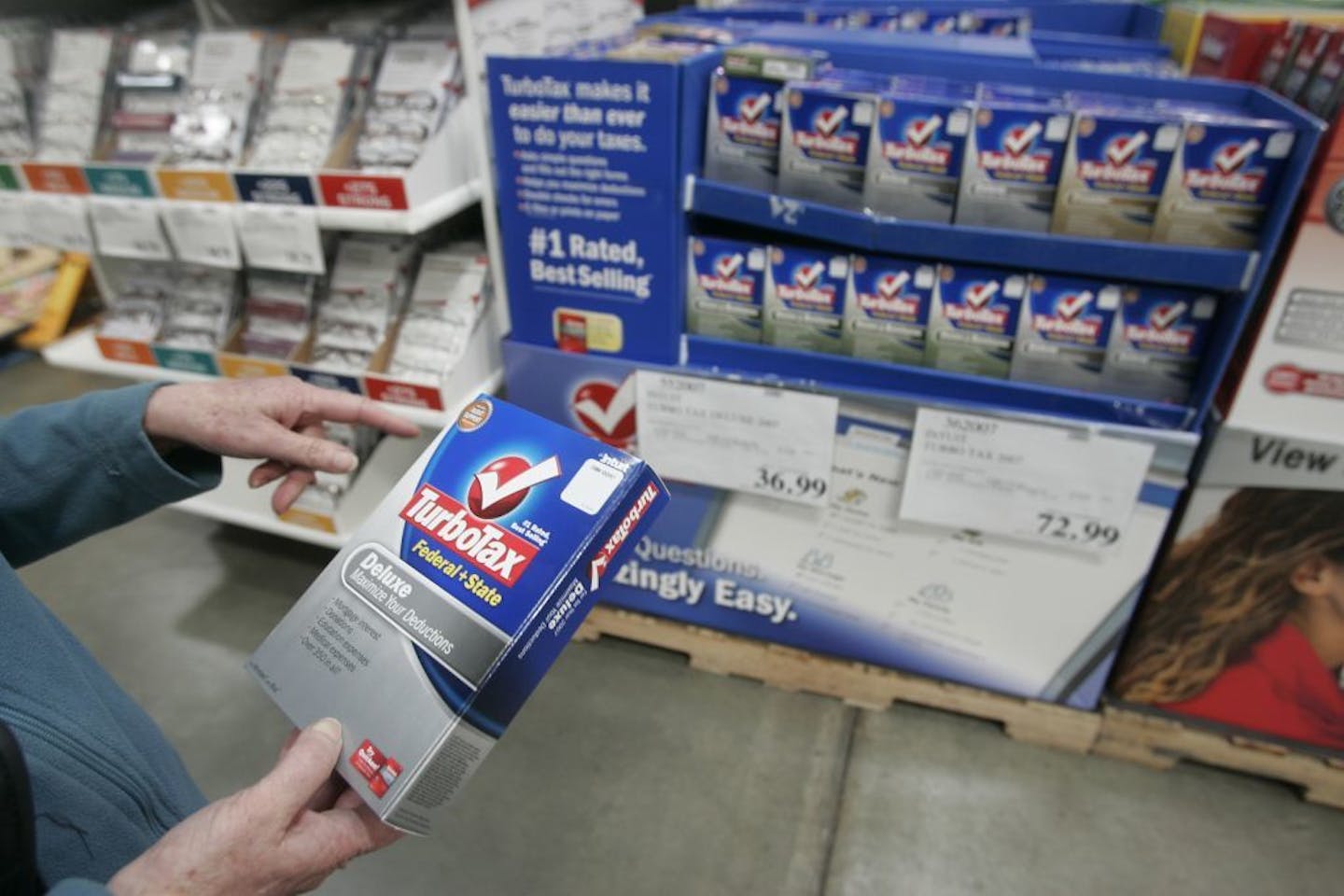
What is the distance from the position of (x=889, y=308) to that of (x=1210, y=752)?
1.22 meters

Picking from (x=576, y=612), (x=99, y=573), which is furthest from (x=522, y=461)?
(x=99, y=573)

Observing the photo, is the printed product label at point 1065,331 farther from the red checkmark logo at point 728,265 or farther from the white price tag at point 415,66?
the white price tag at point 415,66

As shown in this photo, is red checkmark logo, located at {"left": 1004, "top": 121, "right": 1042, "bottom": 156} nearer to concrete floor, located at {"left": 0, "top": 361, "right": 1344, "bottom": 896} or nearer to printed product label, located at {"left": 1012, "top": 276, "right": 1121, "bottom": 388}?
printed product label, located at {"left": 1012, "top": 276, "right": 1121, "bottom": 388}

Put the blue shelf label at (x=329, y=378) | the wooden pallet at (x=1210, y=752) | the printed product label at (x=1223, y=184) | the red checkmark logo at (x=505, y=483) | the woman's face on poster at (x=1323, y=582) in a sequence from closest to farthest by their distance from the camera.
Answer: the red checkmark logo at (x=505, y=483), the printed product label at (x=1223, y=184), the woman's face on poster at (x=1323, y=582), the wooden pallet at (x=1210, y=752), the blue shelf label at (x=329, y=378)

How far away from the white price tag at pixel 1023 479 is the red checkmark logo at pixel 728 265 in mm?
454

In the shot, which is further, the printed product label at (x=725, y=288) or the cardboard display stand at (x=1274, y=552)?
the printed product label at (x=725, y=288)

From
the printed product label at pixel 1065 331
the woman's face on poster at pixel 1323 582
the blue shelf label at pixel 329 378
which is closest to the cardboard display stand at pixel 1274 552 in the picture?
the woman's face on poster at pixel 1323 582

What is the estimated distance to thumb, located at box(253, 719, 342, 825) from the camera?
2.41 ft

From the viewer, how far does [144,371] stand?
1.93 m

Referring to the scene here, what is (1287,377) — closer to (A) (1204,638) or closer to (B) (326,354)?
(A) (1204,638)

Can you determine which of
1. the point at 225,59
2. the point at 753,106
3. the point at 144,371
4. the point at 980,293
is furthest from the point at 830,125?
the point at 144,371

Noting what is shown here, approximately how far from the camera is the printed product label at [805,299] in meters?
1.47

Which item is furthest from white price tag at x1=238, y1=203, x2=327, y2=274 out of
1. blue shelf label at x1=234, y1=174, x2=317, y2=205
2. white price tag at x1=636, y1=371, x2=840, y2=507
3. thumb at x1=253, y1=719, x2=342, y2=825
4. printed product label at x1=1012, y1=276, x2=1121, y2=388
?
printed product label at x1=1012, y1=276, x2=1121, y2=388

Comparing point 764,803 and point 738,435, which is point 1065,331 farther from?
point 764,803
